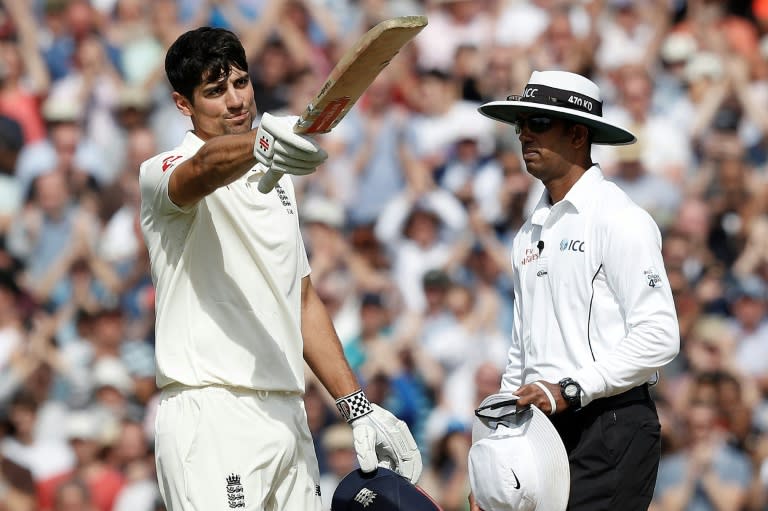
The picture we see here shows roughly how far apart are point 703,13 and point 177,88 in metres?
8.57

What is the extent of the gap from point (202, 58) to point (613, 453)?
2.29m

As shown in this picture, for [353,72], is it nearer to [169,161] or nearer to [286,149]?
A: [286,149]

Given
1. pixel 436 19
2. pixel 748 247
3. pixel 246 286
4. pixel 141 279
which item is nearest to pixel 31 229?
pixel 141 279

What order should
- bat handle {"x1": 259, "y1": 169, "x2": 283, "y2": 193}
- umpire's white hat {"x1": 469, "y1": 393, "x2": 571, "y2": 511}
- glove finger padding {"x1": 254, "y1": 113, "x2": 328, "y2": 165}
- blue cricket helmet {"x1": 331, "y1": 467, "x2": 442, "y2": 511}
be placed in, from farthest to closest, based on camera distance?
1. blue cricket helmet {"x1": 331, "y1": 467, "x2": 442, "y2": 511}
2. umpire's white hat {"x1": 469, "y1": 393, "x2": 571, "y2": 511}
3. bat handle {"x1": 259, "y1": 169, "x2": 283, "y2": 193}
4. glove finger padding {"x1": 254, "y1": 113, "x2": 328, "y2": 165}

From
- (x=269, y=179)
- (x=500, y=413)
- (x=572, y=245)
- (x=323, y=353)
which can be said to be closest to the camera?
(x=269, y=179)

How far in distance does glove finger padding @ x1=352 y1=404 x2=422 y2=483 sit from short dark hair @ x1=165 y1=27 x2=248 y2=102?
156 cm

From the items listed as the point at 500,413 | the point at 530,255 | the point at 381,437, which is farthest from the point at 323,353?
the point at 530,255

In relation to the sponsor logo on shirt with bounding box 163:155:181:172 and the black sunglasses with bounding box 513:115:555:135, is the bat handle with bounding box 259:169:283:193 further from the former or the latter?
the black sunglasses with bounding box 513:115:555:135

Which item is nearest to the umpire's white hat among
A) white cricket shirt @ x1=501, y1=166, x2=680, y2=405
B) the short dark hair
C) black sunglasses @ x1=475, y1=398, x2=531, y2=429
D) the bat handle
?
black sunglasses @ x1=475, y1=398, x2=531, y2=429

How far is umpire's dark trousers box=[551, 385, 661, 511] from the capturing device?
5.60 m

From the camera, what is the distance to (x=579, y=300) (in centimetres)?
568

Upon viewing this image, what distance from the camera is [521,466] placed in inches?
214

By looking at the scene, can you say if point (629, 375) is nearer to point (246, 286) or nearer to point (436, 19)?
point (246, 286)

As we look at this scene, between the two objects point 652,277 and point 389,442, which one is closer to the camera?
point 652,277
